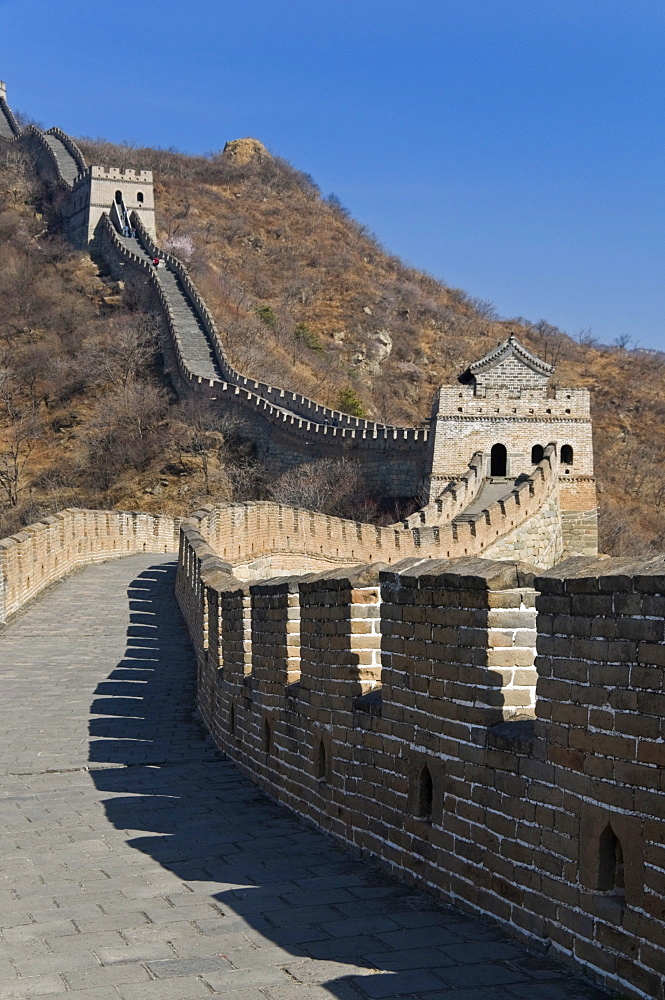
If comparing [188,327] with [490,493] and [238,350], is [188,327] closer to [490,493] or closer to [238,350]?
[238,350]

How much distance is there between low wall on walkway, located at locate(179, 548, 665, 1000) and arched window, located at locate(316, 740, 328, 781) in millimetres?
11

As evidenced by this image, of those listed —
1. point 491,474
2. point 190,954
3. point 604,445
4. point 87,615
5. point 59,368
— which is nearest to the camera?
point 190,954

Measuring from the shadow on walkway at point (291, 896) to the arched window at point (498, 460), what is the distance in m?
Result: 32.0

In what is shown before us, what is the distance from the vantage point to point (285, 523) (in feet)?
98.1

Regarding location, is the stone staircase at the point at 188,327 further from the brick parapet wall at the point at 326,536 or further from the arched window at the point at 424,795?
the arched window at the point at 424,795

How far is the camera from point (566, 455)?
141 feet

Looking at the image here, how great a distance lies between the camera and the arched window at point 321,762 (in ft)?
24.3

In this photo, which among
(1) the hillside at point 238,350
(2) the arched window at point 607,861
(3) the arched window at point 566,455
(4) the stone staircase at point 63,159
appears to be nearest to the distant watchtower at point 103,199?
(1) the hillside at point 238,350

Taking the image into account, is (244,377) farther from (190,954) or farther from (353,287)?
(190,954)

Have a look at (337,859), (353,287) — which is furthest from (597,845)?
(353,287)

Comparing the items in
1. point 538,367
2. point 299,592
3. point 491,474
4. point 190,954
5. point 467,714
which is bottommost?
point 190,954

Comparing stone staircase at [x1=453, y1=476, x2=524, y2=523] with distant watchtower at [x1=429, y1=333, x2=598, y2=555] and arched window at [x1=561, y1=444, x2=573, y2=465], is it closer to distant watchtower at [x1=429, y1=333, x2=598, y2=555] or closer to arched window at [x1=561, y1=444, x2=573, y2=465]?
→ distant watchtower at [x1=429, y1=333, x2=598, y2=555]

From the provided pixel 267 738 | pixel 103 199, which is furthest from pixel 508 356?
pixel 103 199

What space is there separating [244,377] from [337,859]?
47332mm
